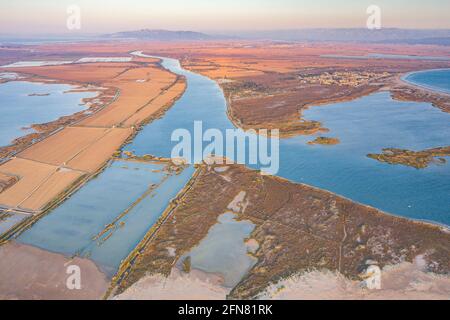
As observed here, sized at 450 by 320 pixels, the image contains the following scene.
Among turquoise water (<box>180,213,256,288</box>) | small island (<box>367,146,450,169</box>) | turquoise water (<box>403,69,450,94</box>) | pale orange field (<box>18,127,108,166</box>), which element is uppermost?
turquoise water (<box>403,69,450,94</box>)

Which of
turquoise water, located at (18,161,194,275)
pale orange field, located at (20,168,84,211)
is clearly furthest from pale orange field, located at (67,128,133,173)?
turquoise water, located at (18,161,194,275)

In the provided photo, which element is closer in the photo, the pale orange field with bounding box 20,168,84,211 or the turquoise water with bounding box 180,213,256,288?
the turquoise water with bounding box 180,213,256,288

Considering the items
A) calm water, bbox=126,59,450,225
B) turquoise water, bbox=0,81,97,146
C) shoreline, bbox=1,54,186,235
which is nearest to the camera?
shoreline, bbox=1,54,186,235

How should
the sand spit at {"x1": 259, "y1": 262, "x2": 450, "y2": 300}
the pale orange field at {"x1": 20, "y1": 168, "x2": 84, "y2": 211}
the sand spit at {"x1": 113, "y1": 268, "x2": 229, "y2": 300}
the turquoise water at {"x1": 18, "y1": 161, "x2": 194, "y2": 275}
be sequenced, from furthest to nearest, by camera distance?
the pale orange field at {"x1": 20, "y1": 168, "x2": 84, "y2": 211}
the turquoise water at {"x1": 18, "y1": 161, "x2": 194, "y2": 275}
the sand spit at {"x1": 113, "y1": 268, "x2": 229, "y2": 300}
the sand spit at {"x1": 259, "y1": 262, "x2": 450, "y2": 300}

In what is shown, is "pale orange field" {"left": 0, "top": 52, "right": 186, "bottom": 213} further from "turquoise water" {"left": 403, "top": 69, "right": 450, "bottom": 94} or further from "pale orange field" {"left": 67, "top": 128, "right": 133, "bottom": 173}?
"turquoise water" {"left": 403, "top": 69, "right": 450, "bottom": 94}

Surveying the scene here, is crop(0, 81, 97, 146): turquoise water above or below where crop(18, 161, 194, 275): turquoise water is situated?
above

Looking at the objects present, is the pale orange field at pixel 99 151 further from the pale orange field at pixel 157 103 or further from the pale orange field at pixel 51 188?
the pale orange field at pixel 157 103

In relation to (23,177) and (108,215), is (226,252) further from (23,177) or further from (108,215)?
(23,177)

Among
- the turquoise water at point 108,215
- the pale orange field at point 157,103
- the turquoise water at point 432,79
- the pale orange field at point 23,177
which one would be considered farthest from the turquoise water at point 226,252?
the turquoise water at point 432,79
